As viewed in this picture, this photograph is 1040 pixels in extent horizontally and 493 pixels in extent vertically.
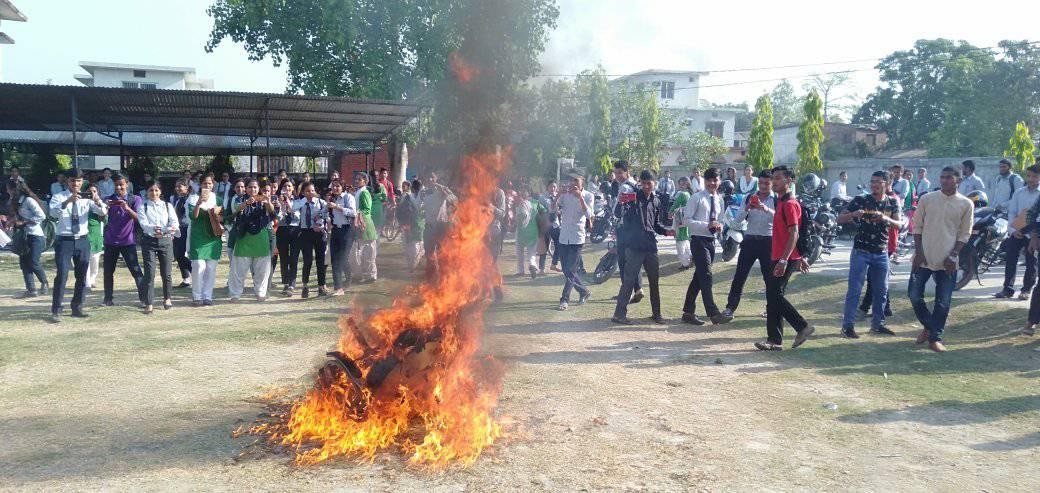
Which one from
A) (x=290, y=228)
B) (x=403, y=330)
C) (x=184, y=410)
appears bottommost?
(x=184, y=410)

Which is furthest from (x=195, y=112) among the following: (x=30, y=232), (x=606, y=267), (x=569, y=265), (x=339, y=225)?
(x=569, y=265)

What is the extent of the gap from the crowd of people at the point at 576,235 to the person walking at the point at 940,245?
1 cm

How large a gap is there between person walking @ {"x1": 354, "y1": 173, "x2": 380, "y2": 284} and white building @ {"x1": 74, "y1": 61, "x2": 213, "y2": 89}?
3696 cm

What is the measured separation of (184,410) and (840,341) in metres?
6.67

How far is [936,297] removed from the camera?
7.51 meters

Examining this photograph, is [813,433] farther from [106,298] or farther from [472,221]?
A: [106,298]

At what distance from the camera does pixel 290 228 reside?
11.2 m

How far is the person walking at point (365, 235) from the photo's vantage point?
38.5ft

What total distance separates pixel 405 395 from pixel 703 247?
5.10 metres

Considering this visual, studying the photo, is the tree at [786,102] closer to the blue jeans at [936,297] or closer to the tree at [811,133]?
the tree at [811,133]

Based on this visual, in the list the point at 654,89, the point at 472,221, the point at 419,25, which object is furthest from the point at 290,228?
the point at 654,89

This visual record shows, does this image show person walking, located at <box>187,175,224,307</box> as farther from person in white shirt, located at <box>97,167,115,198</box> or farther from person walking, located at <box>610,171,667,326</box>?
person in white shirt, located at <box>97,167,115,198</box>

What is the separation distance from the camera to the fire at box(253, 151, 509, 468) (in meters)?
4.60

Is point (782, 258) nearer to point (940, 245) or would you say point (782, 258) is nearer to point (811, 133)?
point (940, 245)
